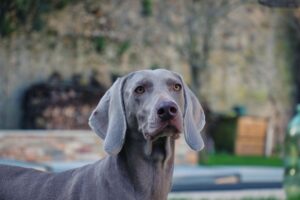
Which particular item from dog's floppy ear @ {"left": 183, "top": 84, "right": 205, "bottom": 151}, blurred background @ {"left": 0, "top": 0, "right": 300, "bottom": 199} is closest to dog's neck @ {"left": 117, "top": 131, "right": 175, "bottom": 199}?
dog's floppy ear @ {"left": 183, "top": 84, "right": 205, "bottom": 151}

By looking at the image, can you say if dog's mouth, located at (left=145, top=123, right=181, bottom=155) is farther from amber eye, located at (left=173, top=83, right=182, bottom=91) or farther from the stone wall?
the stone wall

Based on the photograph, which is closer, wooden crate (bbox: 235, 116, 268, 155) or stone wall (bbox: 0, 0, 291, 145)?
stone wall (bbox: 0, 0, 291, 145)

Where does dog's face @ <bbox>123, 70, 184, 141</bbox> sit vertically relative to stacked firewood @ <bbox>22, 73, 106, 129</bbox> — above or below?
above

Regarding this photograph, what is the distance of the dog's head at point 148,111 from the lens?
4.73 metres

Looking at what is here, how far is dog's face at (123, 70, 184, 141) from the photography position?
4.71m

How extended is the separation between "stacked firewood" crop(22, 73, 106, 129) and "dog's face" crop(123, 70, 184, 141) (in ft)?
34.9

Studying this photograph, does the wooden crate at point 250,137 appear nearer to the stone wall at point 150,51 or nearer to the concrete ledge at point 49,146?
the stone wall at point 150,51

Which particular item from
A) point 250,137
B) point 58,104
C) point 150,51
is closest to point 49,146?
point 58,104

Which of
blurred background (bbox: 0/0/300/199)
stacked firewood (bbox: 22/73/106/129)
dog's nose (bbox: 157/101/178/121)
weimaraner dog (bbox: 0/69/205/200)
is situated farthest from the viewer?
stacked firewood (bbox: 22/73/106/129)

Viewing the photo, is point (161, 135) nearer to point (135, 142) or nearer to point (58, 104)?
point (135, 142)

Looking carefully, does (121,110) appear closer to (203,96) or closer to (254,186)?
(254,186)

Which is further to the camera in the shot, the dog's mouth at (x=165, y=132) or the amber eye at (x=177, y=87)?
the amber eye at (x=177, y=87)

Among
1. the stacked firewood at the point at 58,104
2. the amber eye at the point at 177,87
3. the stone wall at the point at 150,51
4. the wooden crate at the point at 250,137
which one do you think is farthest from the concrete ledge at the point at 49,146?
the amber eye at the point at 177,87

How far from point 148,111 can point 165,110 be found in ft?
0.39
